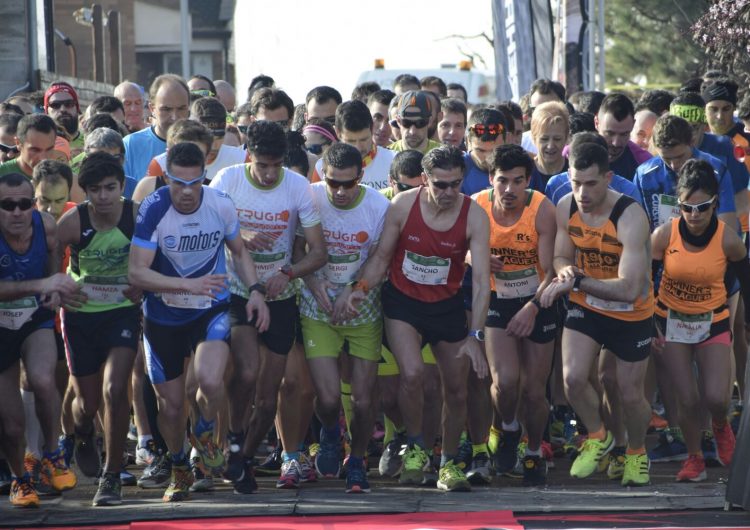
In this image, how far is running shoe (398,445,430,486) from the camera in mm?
8656

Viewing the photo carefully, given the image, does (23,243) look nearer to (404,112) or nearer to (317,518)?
(317,518)

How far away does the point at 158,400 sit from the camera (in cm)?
812

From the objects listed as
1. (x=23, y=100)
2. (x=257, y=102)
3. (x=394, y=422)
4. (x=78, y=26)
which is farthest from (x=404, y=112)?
(x=78, y=26)

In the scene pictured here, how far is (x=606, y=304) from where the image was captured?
28.0 feet

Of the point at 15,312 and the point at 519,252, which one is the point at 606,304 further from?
the point at 15,312

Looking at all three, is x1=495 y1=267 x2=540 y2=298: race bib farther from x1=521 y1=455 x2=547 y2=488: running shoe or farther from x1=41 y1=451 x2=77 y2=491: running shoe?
x1=41 y1=451 x2=77 y2=491: running shoe

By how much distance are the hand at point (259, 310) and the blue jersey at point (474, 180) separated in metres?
1.92

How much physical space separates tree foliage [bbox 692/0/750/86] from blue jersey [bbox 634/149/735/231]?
4921 millimetres

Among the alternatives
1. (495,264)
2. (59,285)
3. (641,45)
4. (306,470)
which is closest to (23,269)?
(59,285)

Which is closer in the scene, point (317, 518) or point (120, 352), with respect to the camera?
point (317, 518)

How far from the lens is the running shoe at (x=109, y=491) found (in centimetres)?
789

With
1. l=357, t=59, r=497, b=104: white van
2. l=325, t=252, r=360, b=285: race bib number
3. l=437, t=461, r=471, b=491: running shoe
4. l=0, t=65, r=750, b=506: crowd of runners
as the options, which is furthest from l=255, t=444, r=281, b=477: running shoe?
l=357, t=59, r=497, b=104: white van

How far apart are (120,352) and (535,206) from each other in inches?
102

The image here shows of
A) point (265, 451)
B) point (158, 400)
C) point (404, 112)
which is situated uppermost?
point (404, 112)
